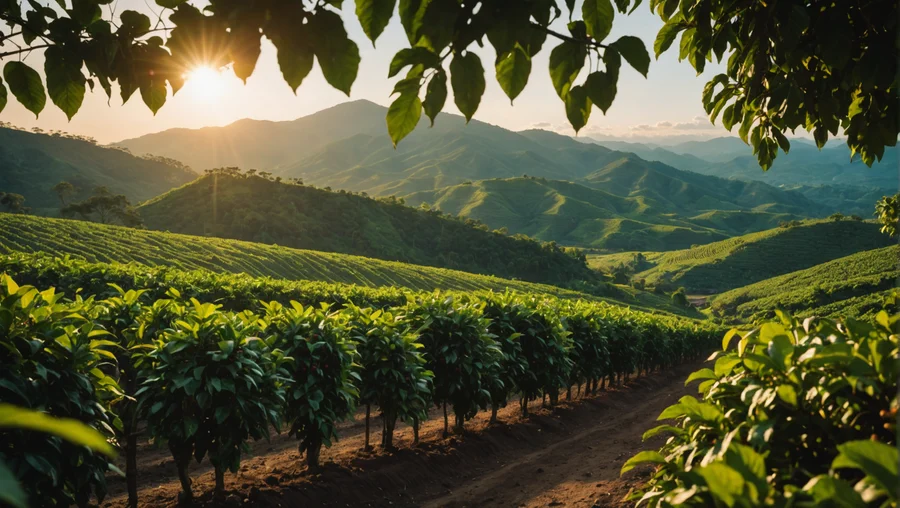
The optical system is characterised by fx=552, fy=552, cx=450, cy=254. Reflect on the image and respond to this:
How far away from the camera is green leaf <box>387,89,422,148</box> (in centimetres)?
179

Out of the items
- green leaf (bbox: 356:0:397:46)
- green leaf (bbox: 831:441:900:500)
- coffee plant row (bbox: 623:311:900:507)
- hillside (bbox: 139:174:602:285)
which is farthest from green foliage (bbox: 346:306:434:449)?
hillside (bbox: 139:174:602:285)

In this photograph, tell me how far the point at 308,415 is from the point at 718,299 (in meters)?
106

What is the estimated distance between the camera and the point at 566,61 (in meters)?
1.90

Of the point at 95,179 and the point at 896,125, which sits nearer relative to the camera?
the point at 896,125

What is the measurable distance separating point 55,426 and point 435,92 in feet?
4.81

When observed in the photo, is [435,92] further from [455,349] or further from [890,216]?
[890,216]

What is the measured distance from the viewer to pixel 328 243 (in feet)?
274

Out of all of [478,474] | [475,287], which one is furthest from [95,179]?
[478,474]

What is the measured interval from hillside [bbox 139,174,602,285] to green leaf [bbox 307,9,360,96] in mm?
78012

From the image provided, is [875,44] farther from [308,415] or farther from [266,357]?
[308,415]

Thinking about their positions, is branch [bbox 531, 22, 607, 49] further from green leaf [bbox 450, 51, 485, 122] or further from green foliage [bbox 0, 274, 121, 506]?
green foliage [bbox 0, 274, 121, 506]

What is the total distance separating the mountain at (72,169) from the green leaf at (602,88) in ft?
420

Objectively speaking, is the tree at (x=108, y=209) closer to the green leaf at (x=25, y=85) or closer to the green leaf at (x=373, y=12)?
the green leaf at (x=25, y=85)

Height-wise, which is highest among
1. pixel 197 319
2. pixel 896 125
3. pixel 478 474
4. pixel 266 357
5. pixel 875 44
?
pixel 875 44
